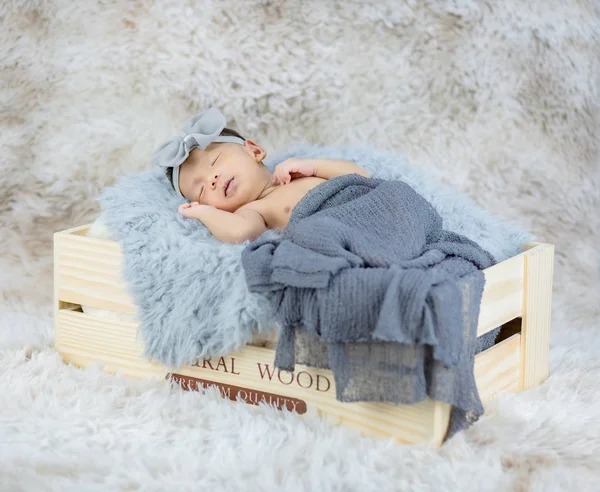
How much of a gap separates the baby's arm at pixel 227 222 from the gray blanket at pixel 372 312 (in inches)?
9.0

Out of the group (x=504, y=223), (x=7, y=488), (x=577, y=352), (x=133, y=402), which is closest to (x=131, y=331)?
(x=133, y=402)

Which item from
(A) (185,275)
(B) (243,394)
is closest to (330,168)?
(A) (185,275)

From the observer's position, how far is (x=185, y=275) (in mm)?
1595

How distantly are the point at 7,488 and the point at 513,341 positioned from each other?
0.98 metres

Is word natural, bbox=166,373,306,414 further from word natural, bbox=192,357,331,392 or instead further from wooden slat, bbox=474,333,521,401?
wooden slat, bbox=474,333,521,401

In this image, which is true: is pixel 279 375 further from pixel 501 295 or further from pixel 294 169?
pixel 294 169

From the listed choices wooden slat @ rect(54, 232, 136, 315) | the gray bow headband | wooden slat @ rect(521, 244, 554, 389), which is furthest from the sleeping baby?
wooden slat @ rect(521, 244, 554, 389)

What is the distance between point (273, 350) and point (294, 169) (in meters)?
0.55

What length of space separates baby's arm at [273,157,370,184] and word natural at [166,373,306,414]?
55 cm

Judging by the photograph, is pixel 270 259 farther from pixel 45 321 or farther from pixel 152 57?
pixel 152 57

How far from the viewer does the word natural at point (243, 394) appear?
152 centimetres

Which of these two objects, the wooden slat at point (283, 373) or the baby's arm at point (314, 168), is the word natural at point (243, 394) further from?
the baby's arm at point (314, 168)

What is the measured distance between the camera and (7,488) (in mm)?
1219

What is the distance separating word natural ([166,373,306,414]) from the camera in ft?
5.00
